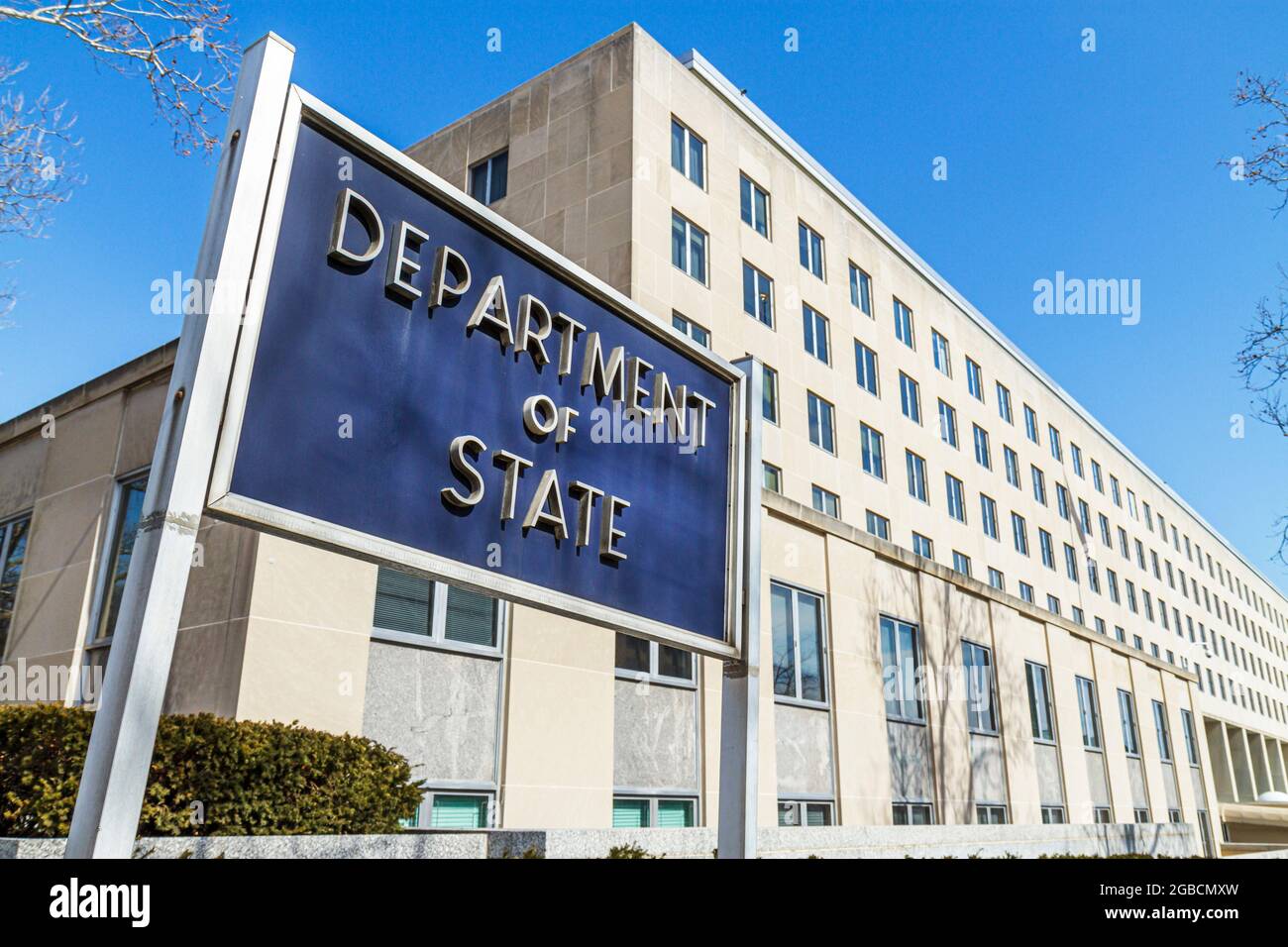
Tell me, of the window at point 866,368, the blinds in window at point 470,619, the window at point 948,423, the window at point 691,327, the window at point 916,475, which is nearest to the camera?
the blinds in window at point 470,619

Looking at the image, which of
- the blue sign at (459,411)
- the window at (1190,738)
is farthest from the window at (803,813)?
the window at (1190,738)

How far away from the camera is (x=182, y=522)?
2.88 metres

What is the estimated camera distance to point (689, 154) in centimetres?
2509

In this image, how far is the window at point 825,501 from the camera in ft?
88.9

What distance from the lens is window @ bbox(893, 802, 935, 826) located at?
20016 millimetres

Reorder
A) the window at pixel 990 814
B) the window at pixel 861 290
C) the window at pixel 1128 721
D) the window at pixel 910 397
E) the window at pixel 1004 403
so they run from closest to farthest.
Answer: the window at pixel 990 814, the window at pixel 861 290, the window at pixel 1128 721, the window at pixel 910 397, the window at pixel 1004 403

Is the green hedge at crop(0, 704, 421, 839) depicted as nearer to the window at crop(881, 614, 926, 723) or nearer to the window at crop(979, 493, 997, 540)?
the window at crop(881, 614, 926, 723)

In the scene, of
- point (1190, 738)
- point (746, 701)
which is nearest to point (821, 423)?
point (1190, 738)

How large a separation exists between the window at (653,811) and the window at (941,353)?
83.7 feet

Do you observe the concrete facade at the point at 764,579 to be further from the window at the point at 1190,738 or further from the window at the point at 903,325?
the window at the point at 903,325

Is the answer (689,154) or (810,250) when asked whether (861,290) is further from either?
(689,154)

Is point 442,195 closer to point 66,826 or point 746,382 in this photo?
point 746,382

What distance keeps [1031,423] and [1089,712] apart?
1919 cm

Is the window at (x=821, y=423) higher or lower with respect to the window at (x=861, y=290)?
lower
